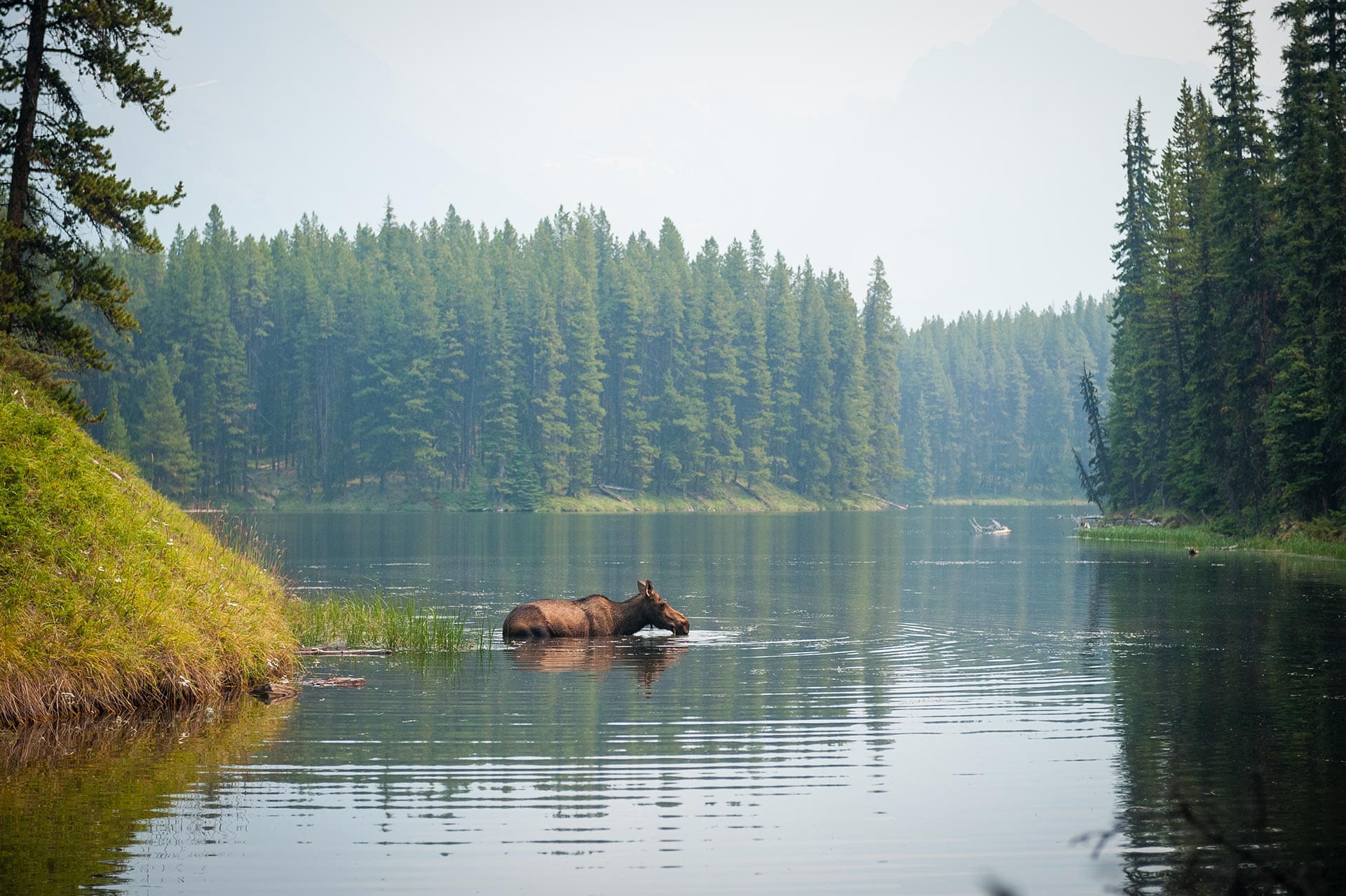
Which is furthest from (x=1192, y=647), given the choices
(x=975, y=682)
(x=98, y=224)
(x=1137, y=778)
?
(x=98, y=224)

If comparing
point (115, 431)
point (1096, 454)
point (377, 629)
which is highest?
point (115, 431)

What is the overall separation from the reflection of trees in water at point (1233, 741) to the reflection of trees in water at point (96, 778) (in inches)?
324

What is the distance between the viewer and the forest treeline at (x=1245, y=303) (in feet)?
161

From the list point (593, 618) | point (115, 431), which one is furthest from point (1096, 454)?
point (115, 431)

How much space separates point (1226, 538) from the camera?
5906 centimetres

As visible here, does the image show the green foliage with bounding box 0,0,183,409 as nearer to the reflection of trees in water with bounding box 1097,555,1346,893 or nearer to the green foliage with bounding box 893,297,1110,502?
the reflection of trees in water with bounding box 1097,555,1346,893

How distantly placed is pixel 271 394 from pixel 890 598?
112935mm

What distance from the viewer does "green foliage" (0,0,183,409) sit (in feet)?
90.5

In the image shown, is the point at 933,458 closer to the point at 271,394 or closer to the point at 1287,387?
the point at 271,394

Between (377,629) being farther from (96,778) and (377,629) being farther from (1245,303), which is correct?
(1245,303)

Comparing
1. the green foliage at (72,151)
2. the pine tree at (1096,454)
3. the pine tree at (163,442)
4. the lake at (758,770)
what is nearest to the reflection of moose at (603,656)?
the lake at (758,770)

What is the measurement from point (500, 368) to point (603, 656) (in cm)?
11472

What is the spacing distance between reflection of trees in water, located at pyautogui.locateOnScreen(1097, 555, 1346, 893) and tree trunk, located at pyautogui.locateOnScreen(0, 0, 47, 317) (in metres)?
23.5

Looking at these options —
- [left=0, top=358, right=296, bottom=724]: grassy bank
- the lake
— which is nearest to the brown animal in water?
the lake
